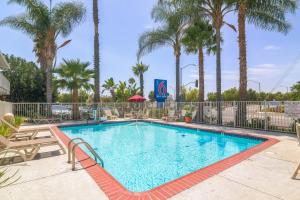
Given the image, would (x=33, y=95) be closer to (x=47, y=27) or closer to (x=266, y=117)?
(x=47, y=27)

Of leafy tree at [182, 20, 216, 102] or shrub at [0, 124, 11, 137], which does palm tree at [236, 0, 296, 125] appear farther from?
shrub at [0, 124, 11, 137]

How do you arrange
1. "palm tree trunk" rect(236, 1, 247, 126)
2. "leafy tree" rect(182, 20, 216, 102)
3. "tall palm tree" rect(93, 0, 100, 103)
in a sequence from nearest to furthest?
"palm tree trunk" rect(236, 1, 247, 126), "leafy tree" rect(182, 20, 216, 102), "tall palm tree" rect(93, 0, 100, 103)

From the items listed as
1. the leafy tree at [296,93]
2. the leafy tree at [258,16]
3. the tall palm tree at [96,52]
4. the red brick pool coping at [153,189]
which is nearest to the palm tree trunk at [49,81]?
the tall palm tree at [96,52]

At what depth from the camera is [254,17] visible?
1255 cm

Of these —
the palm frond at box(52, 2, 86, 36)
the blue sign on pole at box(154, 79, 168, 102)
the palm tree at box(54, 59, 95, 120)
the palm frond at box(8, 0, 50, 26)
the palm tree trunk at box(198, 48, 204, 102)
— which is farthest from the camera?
the blue sign on pole at box(154, 79, 168, 102)

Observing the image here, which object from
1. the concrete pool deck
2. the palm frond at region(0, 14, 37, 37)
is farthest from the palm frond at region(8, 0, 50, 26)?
the concrete pool deck

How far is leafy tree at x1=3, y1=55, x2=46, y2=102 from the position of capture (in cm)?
1788

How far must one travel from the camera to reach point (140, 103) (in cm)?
1866

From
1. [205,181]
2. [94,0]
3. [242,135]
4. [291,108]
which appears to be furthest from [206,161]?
[94,0]

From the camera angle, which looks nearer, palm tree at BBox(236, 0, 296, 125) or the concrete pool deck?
the concrete pool deck

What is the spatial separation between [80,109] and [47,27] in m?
7.33

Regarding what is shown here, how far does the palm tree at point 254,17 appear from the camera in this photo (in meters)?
11.5

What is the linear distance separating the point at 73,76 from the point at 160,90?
7.58 m

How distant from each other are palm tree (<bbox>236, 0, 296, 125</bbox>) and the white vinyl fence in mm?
498
